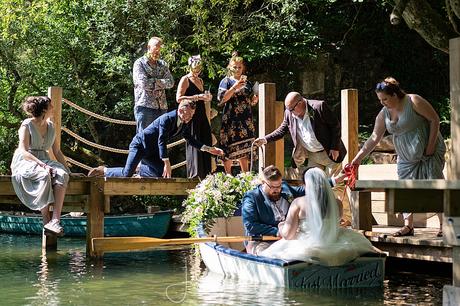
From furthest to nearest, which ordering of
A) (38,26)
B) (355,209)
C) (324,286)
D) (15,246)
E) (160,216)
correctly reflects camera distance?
(38,26) < (160,216) < (15,246) < (355,209) < (324,286)

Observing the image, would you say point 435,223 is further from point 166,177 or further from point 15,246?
point 15,246

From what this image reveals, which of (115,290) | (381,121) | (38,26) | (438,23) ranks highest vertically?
(38,26)

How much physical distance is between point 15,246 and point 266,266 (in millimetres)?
7442

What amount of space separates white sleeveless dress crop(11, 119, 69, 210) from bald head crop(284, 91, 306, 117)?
2.73m

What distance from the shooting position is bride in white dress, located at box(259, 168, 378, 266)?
757 centimetres

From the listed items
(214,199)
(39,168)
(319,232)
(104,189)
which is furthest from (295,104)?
(39,168)

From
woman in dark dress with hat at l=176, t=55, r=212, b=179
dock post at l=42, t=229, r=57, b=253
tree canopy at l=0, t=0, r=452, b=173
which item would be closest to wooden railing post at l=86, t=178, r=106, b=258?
woman in dark dress with hat at l=176, t=55, r=212, b=179

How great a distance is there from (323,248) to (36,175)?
3.73 metres

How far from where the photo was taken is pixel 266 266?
791 cm

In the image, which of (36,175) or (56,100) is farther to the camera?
(56,100)

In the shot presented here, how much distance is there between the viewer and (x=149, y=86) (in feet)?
36.3

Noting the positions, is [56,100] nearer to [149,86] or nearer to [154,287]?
[149,86]

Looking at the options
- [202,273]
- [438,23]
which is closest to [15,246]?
[202,273]

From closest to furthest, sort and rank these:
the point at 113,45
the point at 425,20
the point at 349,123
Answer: the point at 425,20 → the point at 349,123 → the point at 113,45
